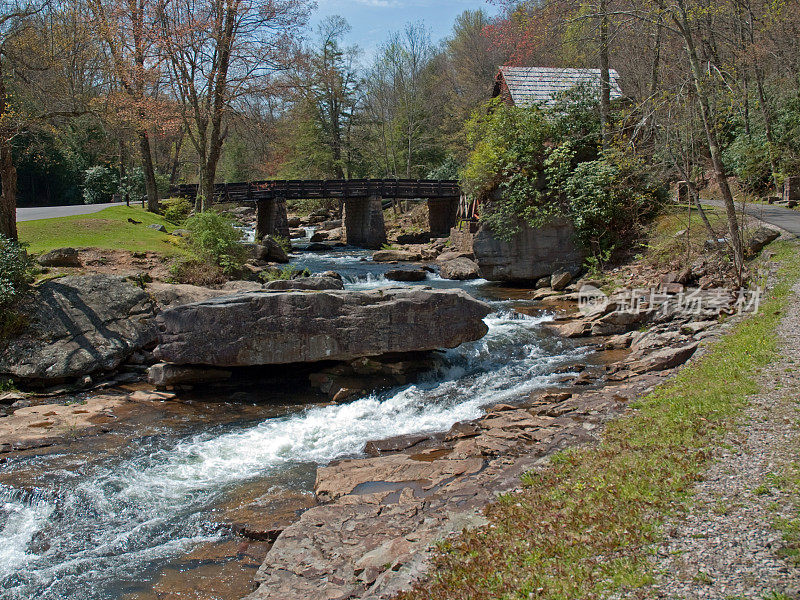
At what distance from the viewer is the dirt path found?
3607 mm

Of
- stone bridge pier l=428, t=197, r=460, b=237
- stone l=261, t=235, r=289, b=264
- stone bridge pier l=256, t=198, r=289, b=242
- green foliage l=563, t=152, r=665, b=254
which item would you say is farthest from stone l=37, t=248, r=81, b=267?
stone bridge pier l=428, t=197, r=460, b=237

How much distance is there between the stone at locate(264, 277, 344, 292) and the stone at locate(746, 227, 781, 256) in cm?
1032

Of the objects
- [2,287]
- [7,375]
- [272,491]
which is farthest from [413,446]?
[2,287]

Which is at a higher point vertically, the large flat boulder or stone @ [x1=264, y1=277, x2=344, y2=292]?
stone @ [x1=264, y1=277, x2=344, y2=292]

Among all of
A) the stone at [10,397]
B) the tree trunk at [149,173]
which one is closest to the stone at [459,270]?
the tree trunk at [149,173]

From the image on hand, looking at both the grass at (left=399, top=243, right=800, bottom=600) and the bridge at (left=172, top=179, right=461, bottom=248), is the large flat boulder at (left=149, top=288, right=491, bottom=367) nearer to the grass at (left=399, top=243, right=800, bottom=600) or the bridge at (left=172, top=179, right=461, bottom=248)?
the grass at (left=399, top=243, right=800, bottom=600)

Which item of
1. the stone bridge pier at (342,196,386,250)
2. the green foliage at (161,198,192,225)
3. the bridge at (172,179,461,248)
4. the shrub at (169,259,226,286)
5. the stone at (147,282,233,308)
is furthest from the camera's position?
the stone bridge pier at (342,196,386,250)

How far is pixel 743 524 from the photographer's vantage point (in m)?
4.24

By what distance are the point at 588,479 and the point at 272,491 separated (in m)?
3.93

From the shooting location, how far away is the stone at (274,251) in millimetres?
23998

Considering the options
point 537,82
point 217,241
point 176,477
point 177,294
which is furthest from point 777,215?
point 176,477

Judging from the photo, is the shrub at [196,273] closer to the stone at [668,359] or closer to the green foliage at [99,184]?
the stone at [668,359]

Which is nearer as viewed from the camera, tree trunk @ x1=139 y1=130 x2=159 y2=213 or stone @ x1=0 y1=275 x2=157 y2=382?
stone @ x1=0 y1=275 x2=157 y2=382

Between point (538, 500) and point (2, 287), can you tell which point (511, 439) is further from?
point (2, 287)
